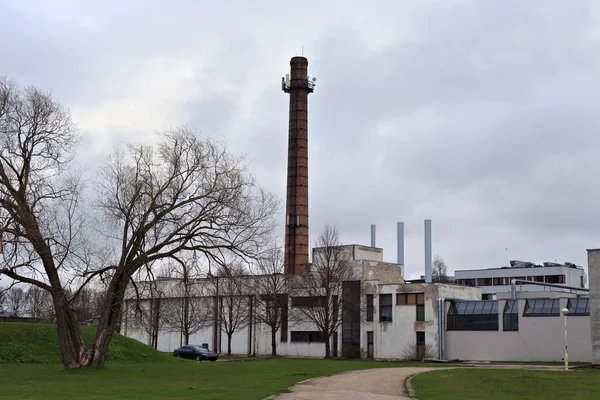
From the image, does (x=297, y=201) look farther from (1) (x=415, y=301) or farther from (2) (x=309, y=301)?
(1) (x=415, y=301)

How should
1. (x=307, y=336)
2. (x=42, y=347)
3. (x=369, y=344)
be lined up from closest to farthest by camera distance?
1. (x=42, y=347)
2. (x=369, y=344)
3. (x=307, y=336)

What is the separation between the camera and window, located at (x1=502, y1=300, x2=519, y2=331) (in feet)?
195

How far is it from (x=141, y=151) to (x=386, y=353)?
41.6 meters

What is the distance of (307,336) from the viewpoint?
70938 mm

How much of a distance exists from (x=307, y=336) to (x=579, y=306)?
87.3 feet

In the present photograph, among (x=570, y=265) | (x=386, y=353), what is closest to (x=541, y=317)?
(x=386, y=353)

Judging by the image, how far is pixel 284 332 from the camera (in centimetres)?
7312

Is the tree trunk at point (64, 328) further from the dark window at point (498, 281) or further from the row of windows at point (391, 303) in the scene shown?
the dark window at point (498, 281)

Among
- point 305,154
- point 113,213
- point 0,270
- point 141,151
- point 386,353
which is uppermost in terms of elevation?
point 305,154

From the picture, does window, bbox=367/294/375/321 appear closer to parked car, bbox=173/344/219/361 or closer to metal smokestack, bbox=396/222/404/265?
parked car, bbox=173/344/219/361

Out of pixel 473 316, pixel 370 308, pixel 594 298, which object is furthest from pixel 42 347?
pixel 473 316

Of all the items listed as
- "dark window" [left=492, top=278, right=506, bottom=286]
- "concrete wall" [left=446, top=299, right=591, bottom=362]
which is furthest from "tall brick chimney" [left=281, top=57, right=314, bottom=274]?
"dark window" [left=492, top=278, right=506, bottom=286]

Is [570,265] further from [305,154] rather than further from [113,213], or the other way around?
[113,213]

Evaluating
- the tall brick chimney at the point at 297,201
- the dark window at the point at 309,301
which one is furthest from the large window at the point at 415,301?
the tall brick chimney at the point at 297,201
